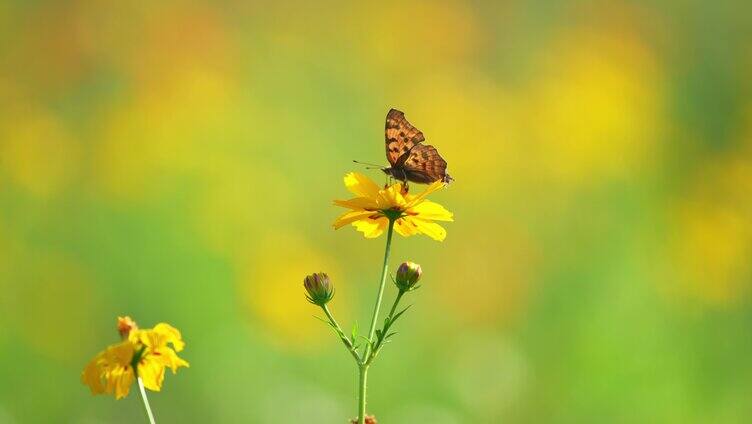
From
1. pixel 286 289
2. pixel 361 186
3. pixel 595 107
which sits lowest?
pixel 286 289

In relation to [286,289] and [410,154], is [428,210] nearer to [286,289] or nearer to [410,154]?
[410,154]

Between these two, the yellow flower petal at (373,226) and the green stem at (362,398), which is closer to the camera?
the green stem at (362,398)

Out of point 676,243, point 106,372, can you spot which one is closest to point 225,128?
point 676,243

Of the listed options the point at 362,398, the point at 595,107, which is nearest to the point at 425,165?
the point at 362,398

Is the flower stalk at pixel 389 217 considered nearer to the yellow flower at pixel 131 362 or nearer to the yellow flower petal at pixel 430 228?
the yellow flower petal at pixel 430 228

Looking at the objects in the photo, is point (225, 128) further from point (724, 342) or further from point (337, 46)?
point (724, 342)

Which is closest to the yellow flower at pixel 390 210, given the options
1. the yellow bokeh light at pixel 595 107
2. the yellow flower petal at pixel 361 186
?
the yellow flower petal at pixel 361 186
